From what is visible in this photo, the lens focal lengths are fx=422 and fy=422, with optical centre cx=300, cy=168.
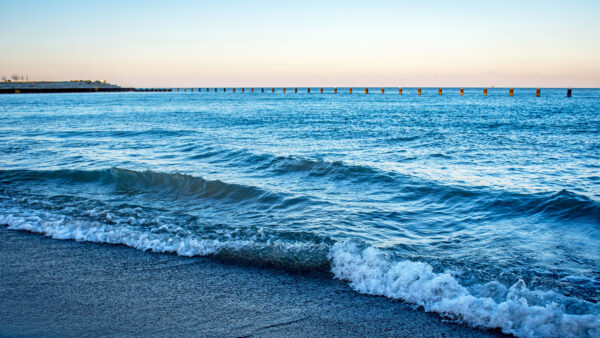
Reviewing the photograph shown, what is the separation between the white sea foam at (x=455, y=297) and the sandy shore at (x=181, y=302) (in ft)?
0.56

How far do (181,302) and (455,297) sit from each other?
287 cm

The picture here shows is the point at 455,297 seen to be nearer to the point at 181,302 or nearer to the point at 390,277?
the point at 390,277

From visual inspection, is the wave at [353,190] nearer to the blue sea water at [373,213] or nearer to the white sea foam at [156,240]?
the blue sea water at [373,213]

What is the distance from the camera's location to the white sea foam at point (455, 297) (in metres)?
3.86

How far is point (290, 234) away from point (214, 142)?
1266cm

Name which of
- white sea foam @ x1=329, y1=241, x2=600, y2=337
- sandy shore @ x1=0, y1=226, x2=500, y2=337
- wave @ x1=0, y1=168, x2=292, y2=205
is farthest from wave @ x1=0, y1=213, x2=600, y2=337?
wave @ x1=0, y1=168, x2=292, y2=205

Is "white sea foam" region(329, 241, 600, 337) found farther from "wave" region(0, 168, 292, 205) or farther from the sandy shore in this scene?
"wave" region(0, 168, 292, 205)

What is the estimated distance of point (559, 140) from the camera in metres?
19.2

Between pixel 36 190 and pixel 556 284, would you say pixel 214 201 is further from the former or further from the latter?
pixel 556 284

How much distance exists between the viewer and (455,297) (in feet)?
14.4

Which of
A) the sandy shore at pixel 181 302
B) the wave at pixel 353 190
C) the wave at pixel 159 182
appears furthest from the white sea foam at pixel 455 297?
the wave at pixel 159 182

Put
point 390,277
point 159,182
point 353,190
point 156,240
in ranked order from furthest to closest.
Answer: point 159,182 < point 353,190 < point 156,240 < point 390,277

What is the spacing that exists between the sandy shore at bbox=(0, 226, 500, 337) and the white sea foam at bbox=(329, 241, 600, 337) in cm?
17

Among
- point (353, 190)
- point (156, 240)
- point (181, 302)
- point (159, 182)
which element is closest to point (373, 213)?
point (353, 190)
